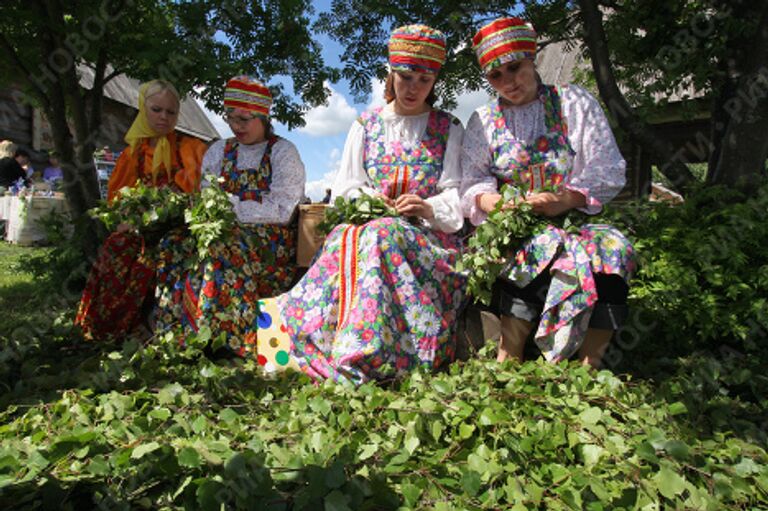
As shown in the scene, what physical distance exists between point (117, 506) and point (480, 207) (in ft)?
6.89

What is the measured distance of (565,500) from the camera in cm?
163

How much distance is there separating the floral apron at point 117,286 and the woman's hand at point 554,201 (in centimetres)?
226

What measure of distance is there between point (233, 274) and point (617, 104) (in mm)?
3069

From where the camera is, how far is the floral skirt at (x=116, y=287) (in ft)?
11.5

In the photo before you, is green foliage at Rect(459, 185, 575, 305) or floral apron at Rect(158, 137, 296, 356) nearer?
green foliage at Rect(459, 185, 575, 305)

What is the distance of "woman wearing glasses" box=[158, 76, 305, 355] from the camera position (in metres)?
3.25

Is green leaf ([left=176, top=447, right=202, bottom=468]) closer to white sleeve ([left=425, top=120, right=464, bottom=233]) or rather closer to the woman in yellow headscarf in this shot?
white sleeve ([left=425, top=120, right=464, bottom=233])

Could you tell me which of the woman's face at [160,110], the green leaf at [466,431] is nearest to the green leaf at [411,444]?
the green leaf at [466,431]

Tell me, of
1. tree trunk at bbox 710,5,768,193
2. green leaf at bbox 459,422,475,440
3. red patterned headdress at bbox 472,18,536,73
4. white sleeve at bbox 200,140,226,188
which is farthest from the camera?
Result: tree trunk at bbox 710,5,768,193

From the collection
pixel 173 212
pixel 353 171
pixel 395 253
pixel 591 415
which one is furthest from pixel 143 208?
pixel 591 415

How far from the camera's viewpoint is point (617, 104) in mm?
4328

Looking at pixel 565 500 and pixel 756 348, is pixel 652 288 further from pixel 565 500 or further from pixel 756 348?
pixel 565 500

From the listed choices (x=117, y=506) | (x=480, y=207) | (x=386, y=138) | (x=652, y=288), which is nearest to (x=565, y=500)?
(x=117, y=506)

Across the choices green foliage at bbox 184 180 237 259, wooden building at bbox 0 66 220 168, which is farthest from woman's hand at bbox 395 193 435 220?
wooden building at bbox 0 66 220 168
